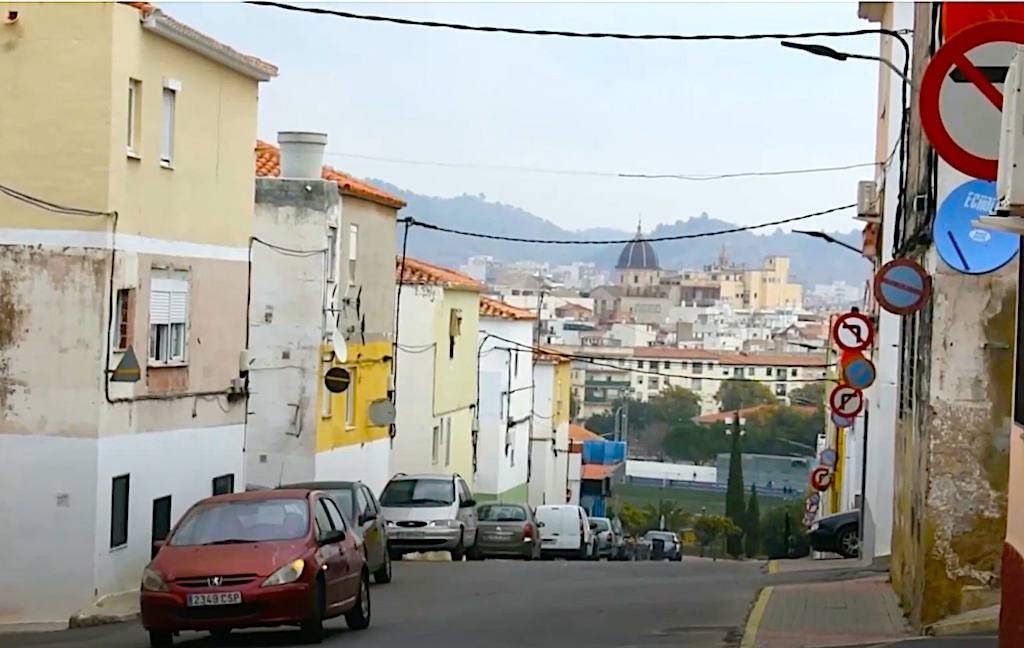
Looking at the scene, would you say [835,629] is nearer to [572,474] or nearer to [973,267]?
[973,267]

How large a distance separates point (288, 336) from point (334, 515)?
63.0ft

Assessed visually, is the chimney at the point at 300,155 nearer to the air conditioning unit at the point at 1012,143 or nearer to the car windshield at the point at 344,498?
the car windshield at the point at 344,498

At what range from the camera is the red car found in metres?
15.9

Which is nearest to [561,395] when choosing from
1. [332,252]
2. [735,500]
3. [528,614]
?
Result: [735,500]

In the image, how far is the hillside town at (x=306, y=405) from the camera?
52.1 ft

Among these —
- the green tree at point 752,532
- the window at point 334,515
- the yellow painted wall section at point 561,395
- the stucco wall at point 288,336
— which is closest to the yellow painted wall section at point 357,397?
the stucco wall at point 288,336

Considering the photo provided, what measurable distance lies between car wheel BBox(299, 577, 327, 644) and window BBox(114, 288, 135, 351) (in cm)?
862

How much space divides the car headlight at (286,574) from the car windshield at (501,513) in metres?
22.5

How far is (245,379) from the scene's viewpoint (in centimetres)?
2967

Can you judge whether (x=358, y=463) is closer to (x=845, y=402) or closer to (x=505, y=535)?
(x=505, y=535)

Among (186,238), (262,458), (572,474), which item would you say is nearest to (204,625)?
(186,238)

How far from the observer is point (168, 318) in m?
26.1

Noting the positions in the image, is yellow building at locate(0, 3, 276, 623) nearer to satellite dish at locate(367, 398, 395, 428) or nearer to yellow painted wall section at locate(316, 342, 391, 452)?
yellow painted wall section at locate(316, 342, 391, 452)

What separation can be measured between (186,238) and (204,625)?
459 inches
